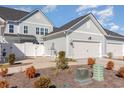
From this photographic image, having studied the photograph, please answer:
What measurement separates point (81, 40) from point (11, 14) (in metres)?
11.8

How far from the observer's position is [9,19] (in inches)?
1173

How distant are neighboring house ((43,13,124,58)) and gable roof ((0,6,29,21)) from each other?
Result: 5418 millimetres

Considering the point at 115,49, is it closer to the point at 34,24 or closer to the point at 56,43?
the point at 56,43

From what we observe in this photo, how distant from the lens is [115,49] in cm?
2986

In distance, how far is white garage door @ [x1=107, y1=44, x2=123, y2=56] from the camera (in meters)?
29.2

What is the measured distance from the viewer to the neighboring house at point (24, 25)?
29328 millimetres

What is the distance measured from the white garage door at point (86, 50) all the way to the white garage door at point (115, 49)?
8.60 feet

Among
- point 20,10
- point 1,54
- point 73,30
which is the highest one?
point 20,10

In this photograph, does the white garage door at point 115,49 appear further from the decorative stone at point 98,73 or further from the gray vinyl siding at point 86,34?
the decorative stone at point 98,73

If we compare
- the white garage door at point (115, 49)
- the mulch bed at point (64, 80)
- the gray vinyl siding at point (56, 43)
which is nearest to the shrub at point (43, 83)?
the mulch bed at point (64, 80)
